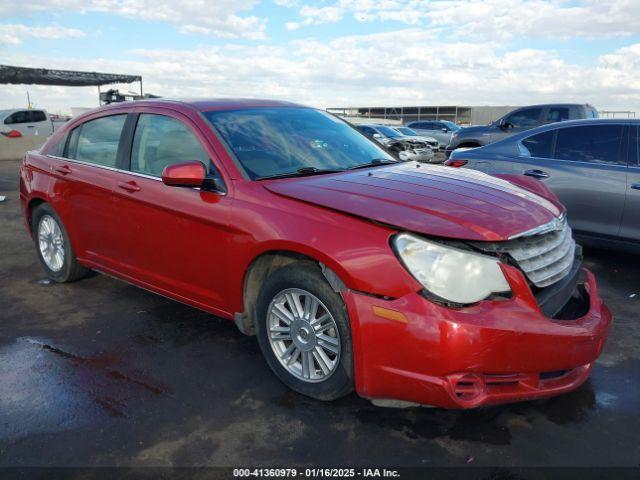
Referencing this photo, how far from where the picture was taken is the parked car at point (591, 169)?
5.20 meters

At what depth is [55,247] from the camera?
16.4 feet

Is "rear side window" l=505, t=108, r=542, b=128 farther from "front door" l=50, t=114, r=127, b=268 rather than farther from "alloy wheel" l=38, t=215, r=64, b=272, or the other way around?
"alloy wheel" l=38, t=215, r=64, b=272

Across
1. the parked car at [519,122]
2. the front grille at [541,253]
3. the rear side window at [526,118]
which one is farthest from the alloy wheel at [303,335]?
the rear side window at [526,118]

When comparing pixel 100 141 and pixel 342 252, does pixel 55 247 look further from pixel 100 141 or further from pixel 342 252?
pixel 342 252

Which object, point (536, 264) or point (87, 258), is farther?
point (87, 258)

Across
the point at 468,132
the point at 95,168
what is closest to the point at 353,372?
the point at 95,168

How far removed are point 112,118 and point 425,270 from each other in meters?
3.04

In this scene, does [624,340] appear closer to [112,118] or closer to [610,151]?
[610,151]

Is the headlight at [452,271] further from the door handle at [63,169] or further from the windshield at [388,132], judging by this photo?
the windshield at [388,132]

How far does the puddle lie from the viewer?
2.88 m

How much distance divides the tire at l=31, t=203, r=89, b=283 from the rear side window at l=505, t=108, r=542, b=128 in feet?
38.6

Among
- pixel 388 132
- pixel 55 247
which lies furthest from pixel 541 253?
pixel 388 132

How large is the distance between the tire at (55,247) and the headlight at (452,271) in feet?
11.2

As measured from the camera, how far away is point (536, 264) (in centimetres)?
274
